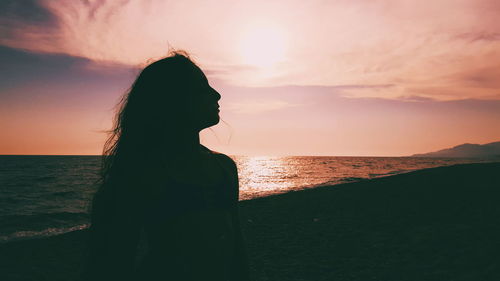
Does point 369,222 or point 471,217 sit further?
point 369,222

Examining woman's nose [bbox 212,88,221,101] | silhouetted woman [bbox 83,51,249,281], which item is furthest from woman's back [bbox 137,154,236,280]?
woman's nose [bbox 212,88,221,101]

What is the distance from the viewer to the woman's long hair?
4.38ft

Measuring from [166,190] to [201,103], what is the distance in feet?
1.72

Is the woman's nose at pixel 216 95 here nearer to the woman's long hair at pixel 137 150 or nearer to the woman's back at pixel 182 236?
the woman's long hair at pixel 137 150

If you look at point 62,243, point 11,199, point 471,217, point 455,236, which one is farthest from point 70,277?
point 11,199

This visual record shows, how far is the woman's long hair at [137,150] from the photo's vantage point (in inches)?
52.5

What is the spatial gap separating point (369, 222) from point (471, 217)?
302 cm

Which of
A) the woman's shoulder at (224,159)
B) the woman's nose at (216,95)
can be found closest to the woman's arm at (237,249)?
the woman's shoulder at (224,159)

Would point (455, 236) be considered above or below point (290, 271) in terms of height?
above

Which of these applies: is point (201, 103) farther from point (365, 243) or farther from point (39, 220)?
point (39, 220)

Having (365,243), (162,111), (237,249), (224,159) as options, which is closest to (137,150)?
(162,111)

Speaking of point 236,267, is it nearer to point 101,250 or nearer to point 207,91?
point 101,250

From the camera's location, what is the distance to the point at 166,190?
54.2 inches

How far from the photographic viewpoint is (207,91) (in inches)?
65.8
